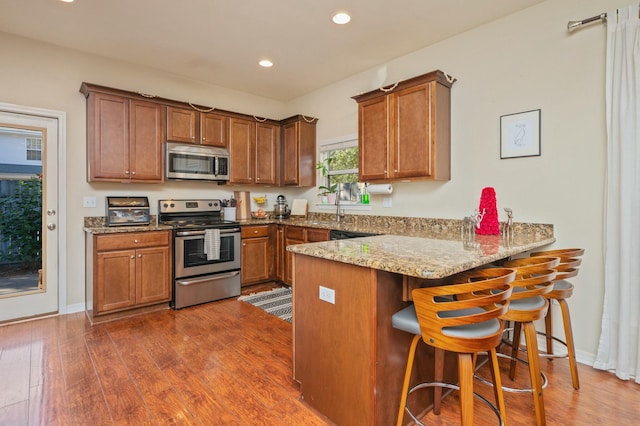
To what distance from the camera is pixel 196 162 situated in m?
4.19

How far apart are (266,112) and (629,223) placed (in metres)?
4.54

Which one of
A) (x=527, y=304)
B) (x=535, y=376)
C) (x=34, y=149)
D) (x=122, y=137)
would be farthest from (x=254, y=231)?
(x=535, y=376)

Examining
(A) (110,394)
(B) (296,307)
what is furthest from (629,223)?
(A) (110,394)

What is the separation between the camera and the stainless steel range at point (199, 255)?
370 centimetres

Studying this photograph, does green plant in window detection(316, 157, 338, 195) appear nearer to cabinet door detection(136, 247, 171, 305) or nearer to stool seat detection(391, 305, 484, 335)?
cabinet door detection(136, 247, 171, 305)

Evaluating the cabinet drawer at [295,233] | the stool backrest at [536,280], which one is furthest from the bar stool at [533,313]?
the cabinet drawer at [295,233]

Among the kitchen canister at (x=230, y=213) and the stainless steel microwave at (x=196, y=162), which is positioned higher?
the stainless steel microwave at (x=196, y=162)

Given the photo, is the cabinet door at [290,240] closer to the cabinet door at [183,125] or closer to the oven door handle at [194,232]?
the oven door handle at [194,232]

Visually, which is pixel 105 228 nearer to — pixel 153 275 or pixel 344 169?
pixel 153 275

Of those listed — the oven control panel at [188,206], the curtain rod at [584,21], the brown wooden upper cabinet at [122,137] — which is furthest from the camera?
the oven control panel at [188,206]

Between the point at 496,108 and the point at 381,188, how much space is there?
4.52ft

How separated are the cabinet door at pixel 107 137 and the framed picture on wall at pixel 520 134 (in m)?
3.81

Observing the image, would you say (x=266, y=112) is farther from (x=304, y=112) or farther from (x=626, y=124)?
(x=626, y=124)

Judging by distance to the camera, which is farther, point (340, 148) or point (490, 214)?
point (340, 148)
